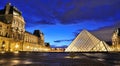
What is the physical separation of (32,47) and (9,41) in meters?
40.5

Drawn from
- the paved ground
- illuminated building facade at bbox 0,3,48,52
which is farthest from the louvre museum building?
the paved ground

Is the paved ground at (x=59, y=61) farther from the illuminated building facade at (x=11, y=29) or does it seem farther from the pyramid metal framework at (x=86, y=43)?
the illuminated building facade at (x=11, y=29)

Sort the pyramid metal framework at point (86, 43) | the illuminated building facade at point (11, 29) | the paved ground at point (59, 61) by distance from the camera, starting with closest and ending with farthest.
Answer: the paved ground at point (59, 61), the pyramid metal framework at point (86, 43), the illuminated building facade at point (11, 29)

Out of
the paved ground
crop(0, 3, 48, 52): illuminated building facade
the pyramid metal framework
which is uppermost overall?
crop(0, 3, 48, 52): illuminated building facade

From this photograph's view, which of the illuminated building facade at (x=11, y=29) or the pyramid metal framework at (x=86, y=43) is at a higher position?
the illuminated building facade at (x=11, y=29)

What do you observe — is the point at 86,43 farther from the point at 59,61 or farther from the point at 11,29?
the point at 59,61

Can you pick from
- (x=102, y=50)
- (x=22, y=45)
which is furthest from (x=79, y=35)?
(x=22, y=45)

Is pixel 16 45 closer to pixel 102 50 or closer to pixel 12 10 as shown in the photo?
pixel 12 10

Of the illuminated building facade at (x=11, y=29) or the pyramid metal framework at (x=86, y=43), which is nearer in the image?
the pyramid metal framework at (x=86, y=43)

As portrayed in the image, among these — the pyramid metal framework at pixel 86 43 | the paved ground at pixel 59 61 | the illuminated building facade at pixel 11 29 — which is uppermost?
the illuminated building facade at pixel 11 29

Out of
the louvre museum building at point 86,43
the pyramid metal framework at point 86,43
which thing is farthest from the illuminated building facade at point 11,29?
the pyramid metal framework at point 86,43

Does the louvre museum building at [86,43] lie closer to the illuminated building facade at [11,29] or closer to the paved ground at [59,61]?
the illuminated building facade at [11,29]

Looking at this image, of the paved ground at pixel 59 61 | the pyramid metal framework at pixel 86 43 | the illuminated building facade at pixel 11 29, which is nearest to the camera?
the paved ground at pixel 59 61

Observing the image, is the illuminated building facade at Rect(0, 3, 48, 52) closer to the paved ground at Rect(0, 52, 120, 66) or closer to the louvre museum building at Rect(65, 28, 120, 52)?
the louvre museum building at Rect(65, 28, 120, 52)
